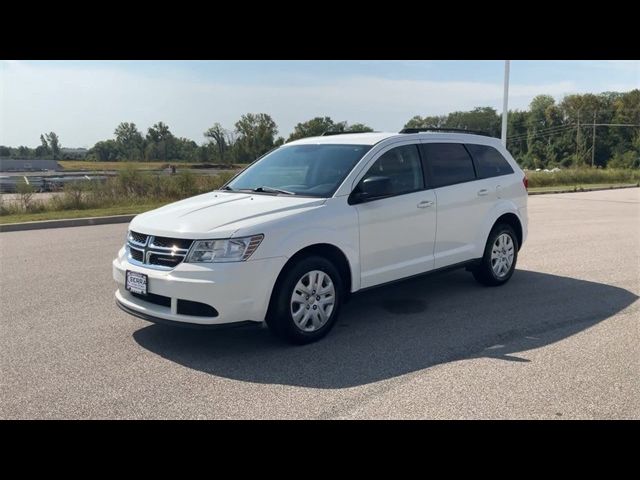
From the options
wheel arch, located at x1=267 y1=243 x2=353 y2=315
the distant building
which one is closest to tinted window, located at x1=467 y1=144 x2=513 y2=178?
wheel arch, located at x1=267 y1=243 x2=353 y2=315

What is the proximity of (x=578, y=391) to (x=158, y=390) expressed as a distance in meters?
3.08

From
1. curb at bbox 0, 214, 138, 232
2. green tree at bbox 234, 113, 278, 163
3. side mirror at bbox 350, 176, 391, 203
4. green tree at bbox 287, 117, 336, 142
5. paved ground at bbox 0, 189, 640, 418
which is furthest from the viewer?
green tree at bbox 234, 113, 278, 163

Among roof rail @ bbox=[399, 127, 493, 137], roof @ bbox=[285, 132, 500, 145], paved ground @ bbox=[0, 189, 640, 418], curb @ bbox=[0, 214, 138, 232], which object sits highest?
roof rail @ bbox=[399, 127, 493, 137]

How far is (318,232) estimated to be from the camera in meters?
5.11

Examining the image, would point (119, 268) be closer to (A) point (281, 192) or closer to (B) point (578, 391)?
(A) point (281, 192)

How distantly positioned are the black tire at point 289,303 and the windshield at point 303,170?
2.45 feet

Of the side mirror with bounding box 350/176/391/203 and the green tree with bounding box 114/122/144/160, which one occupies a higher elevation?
the green tree with bounding box 114/122/144/160

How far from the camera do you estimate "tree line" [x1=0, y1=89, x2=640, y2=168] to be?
3328 cm

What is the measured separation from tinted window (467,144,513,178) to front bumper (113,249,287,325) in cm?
341

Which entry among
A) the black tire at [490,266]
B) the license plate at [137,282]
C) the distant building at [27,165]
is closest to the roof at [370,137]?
the black tire at [490,266]

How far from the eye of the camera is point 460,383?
427cm

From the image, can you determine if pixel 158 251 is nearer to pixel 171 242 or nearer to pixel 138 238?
pixel 171 242

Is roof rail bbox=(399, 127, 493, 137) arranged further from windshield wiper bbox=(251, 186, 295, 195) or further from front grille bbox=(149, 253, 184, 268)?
front grille bbox=(149, 253, 184, 268)

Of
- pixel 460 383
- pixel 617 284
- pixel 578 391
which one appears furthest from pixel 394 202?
pixel 617 284
